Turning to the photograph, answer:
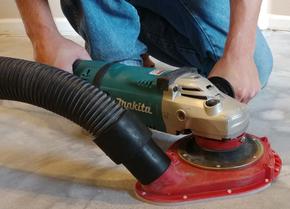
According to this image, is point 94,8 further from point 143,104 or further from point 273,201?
point 273,201

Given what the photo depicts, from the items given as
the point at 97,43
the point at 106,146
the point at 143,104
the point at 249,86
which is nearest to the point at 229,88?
the point at 249,86

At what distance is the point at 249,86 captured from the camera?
0.92 m

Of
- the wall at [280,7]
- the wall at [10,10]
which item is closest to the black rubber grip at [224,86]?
the wall at [280,7]

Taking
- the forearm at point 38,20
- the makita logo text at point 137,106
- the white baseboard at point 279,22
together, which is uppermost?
the forearm at point 38,20

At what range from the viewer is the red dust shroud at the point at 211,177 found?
2.65 ft

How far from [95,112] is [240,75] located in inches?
12.9

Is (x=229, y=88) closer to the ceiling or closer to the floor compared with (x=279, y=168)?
closer to the ceiling

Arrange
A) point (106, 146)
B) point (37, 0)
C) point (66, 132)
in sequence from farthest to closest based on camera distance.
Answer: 1. point (66, 132)
2. point (37, 0)
3. point (106, 146)

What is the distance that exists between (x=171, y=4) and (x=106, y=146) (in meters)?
0.62

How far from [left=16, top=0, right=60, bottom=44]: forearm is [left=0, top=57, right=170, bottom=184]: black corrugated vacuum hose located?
26 cm

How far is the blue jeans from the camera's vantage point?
1.15m

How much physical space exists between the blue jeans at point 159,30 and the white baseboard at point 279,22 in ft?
2.78

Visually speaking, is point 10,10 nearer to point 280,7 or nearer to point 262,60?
point 280,7

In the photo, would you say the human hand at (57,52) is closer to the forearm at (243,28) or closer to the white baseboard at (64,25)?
the forearm at (243,28)
